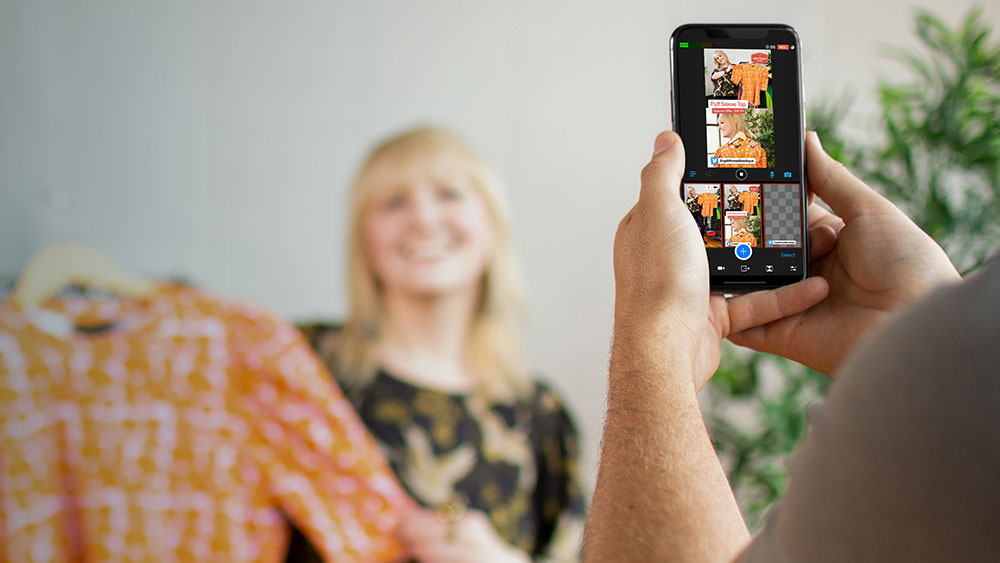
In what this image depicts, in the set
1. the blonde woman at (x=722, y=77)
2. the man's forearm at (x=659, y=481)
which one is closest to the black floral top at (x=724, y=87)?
the blonde woman at (x=722, y=77)

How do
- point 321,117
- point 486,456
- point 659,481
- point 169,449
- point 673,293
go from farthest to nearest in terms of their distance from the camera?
point 321,117, point 486,456, point 169,449, point 673,293, point 659,481

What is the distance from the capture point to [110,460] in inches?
55.4

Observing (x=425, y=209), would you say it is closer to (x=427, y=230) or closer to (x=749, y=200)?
(x=427, y=230)

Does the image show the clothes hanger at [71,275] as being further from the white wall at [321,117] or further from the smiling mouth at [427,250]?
the smiling mouth at [427,250]

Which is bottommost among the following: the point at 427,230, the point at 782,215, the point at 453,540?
the point at 453,540

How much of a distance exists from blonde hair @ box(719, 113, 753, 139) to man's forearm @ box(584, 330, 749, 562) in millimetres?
281

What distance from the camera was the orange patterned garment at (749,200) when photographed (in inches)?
27.0

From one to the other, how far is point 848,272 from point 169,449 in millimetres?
1249

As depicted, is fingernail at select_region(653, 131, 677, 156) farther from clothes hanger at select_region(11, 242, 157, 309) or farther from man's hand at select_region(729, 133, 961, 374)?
clothes hanger at select_region(11, 242, 157, 309)

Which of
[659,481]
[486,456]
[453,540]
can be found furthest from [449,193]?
[659,481]

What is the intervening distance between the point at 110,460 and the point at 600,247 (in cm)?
108

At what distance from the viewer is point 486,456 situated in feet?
5.01

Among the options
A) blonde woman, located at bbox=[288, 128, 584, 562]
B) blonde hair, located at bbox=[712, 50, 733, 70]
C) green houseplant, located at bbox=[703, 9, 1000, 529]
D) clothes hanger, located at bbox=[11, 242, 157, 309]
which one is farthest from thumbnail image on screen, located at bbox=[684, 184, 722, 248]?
clothes hanger, located at bbox=[11, 242, 157, 309]

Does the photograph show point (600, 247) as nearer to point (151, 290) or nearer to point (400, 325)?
point (400, 325)
